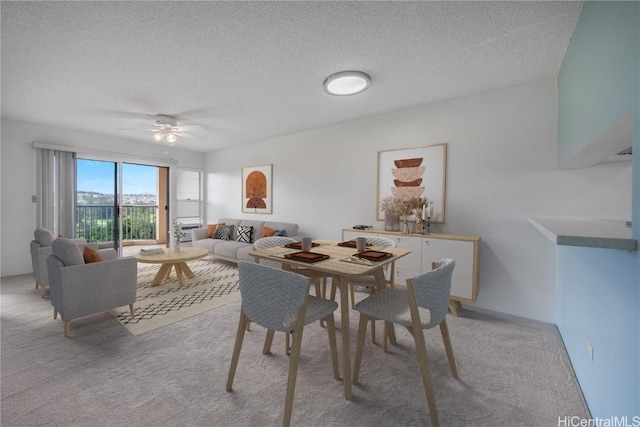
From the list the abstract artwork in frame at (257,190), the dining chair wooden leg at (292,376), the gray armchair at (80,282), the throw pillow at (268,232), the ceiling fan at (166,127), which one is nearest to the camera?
the dining chair wooden leg at (292,376)

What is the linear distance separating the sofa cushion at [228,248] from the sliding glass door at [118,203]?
217 centimetres

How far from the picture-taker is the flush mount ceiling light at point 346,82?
97.6 inches

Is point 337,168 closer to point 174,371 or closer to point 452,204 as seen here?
point 452,204

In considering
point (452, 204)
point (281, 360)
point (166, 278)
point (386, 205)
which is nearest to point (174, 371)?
point (281, 360)

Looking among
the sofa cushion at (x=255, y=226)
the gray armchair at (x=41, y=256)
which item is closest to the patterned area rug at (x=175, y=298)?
the sofa cushion at (x=255, y=226)

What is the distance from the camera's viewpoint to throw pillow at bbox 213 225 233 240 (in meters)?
5.19

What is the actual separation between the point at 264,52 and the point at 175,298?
9.62 feet

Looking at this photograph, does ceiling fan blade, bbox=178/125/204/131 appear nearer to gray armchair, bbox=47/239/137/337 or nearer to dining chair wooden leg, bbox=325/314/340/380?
gray armchair, bbox=47/239/137/337

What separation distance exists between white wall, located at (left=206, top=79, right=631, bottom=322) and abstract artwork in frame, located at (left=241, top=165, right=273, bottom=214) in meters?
1.91

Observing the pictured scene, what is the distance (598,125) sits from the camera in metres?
1.33

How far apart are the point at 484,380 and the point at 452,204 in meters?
1.92

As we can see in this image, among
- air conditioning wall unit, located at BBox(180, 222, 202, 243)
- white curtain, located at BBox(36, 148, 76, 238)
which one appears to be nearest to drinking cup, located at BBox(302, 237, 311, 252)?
white curtain, located at BBox(36, 148, 76, 238)

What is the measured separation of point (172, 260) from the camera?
344 centimetres

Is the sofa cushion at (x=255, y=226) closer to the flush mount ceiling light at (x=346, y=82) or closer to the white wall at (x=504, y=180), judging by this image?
the white wall at (x=504, y=180)
